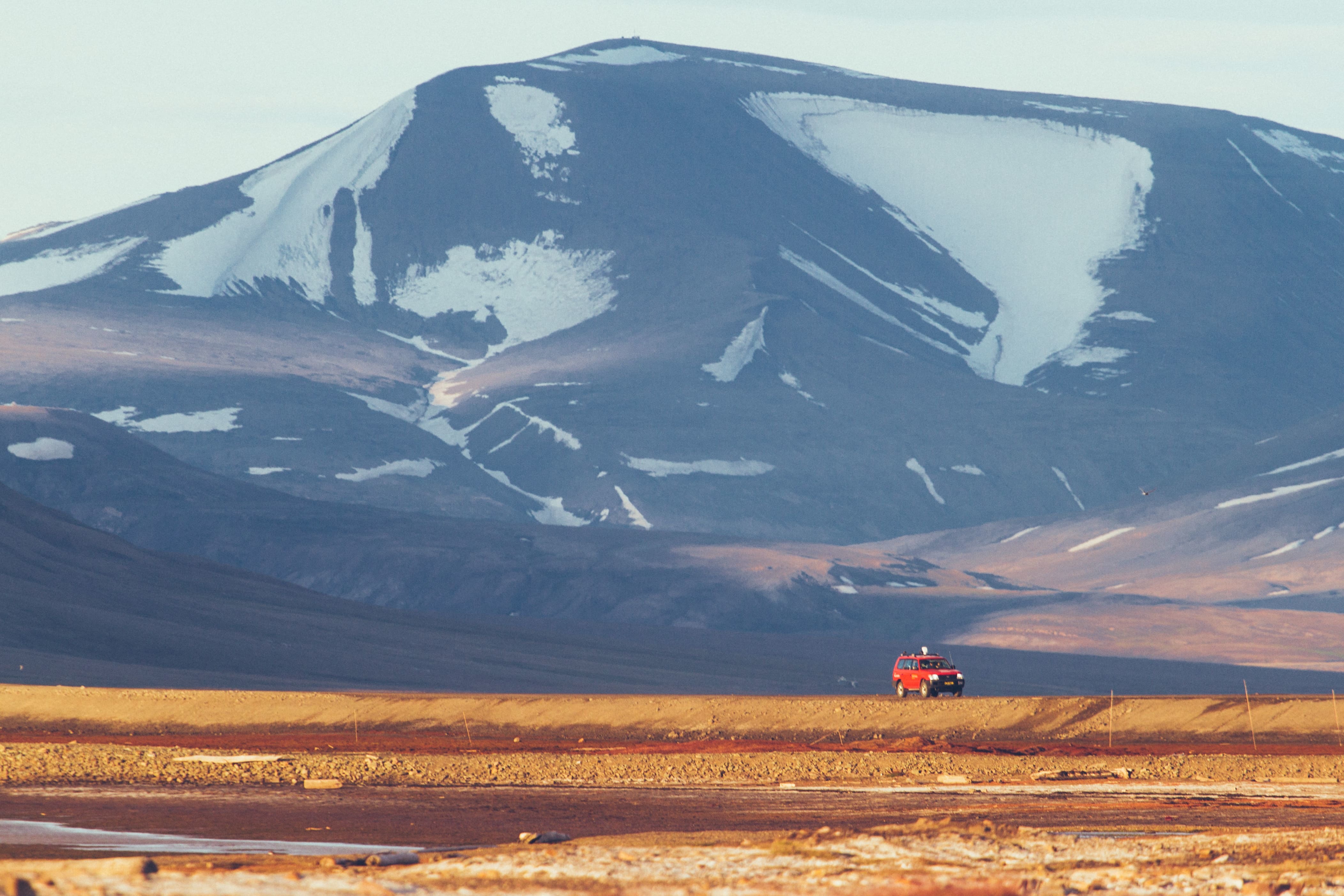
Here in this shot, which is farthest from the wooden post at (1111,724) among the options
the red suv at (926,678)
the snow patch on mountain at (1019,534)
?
the snow patch on mountain at (1019,534)

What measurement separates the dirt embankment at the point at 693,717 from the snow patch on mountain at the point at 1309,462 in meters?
141

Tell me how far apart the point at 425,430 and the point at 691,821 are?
6687 inches

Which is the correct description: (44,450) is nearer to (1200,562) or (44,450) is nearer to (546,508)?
(546,508)

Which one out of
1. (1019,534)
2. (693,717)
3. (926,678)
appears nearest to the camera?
(693,717)

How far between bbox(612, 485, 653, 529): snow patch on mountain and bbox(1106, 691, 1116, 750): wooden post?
133325mm

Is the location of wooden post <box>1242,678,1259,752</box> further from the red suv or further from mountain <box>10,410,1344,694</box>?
mountain <box>10,410,1344,694</box>

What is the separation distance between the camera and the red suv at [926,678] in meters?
44.2

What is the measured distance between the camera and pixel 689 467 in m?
186

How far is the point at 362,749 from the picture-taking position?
3306 cm

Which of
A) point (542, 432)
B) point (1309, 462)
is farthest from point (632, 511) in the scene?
point (1309, 462)

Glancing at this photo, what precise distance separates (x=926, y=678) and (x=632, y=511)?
133823 mm

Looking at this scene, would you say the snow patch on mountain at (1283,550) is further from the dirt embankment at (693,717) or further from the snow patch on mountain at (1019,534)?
the dirt embankment at (693,717)

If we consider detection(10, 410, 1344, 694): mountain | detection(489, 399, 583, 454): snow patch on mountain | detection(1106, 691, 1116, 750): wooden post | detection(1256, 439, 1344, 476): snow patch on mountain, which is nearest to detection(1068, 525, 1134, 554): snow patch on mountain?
detection(1256, 439, 1344, 476): snow patch on mountain

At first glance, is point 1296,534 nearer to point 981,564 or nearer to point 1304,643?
point 981,564
